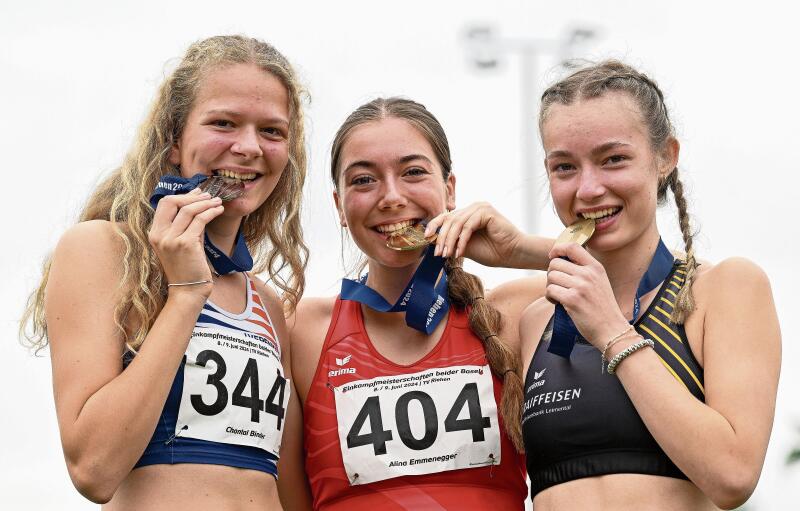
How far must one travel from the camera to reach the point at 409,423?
4.74 meters

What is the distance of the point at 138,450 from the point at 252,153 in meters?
1.34

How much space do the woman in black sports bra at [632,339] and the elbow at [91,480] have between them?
1621 millimetres

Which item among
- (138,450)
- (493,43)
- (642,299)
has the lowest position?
(138,450)

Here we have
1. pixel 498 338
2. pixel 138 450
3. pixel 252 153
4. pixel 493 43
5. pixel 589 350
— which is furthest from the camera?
pixel 493 43

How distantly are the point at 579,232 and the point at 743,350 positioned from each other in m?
0.77

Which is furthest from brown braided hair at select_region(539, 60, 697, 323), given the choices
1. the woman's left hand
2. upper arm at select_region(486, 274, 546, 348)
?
upper arm at select_region(486, 274, 546, 348)

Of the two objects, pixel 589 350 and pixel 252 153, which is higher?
pixel 252 153

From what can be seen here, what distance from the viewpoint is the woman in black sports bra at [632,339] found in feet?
12.4

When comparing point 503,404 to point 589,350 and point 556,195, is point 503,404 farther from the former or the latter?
point 556,195

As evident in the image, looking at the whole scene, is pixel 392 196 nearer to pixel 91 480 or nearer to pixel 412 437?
pixel 412 437

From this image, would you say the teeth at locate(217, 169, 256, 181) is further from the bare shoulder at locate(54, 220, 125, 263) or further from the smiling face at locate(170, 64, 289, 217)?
the bare shoulder at locate(54, 220, 125, 263)

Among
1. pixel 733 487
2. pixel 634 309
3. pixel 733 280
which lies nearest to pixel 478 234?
pixel 634 309

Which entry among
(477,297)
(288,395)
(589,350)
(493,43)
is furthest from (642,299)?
(493,43)

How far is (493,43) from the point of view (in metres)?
13.7
